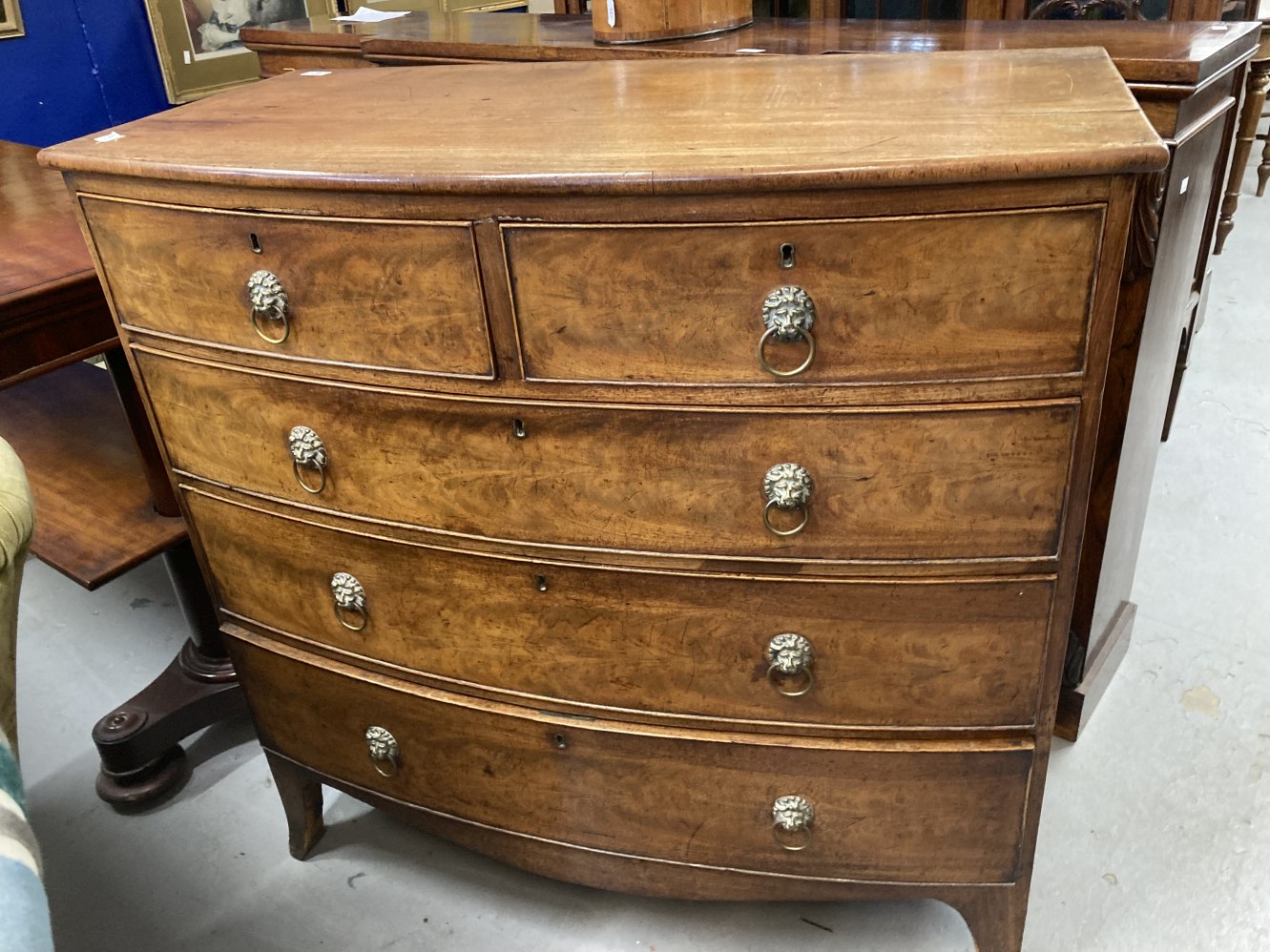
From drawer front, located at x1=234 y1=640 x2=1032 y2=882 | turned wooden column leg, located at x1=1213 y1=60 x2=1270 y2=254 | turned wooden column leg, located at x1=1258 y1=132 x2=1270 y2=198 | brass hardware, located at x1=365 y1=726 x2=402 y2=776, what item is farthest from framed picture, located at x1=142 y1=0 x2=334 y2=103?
turned wooden column leg, located at x1=1258 y1=132 x2=1270 y2=198

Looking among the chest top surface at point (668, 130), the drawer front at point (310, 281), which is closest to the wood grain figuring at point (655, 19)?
the chest top surface at point (668, 130)

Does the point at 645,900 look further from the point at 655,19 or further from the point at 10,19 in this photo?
the point at 10,19

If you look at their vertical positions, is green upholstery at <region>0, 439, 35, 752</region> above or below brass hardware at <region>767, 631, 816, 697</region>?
above

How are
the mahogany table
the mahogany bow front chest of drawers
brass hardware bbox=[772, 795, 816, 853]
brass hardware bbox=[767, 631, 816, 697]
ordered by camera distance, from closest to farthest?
1. the mahogany bow front chest of drawers
2. brass hardware bbox=[767, 631, 816, 697]
3. brass hardware bbox=[772, 795, 816, 853]
4. the mahogany table

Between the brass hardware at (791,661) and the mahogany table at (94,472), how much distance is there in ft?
3.64

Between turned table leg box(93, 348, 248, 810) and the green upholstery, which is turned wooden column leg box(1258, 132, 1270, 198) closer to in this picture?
turned table leg box(93, 348, 248, 810)

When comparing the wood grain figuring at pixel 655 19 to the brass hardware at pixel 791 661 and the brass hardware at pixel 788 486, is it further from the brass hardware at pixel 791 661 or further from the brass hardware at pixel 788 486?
the brass hardware at pixel 791 661

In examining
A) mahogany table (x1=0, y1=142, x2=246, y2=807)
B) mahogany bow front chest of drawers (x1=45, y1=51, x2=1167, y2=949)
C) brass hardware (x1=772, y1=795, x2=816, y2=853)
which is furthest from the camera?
mahogany table (x1=0, y1=142, x2=246, y2=807)

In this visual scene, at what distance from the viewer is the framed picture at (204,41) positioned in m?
2.93

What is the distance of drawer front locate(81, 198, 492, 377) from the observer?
1052 millimetres

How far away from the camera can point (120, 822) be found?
6.14ft

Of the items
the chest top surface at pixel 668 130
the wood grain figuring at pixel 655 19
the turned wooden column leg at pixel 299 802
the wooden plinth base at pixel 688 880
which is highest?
the wood grain figuring at pixel 655 19

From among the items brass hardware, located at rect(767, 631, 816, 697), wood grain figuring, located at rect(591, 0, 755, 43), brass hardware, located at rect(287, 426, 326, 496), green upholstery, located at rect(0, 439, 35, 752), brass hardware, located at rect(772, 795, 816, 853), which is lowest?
brass hardware, located at rect(772, 795, 816, 853)

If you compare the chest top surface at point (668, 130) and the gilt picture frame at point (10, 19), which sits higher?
the gilt picture frame at point (10, 19)
